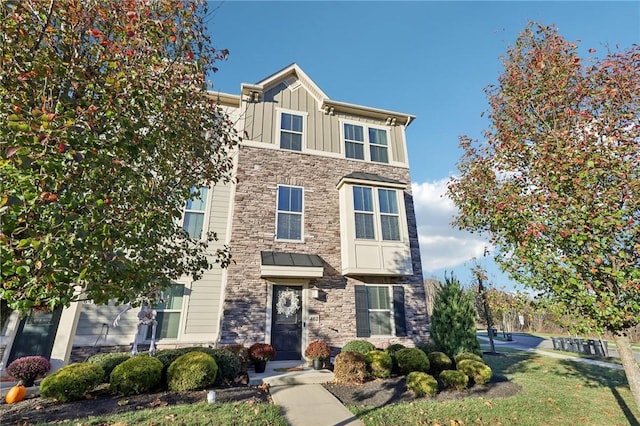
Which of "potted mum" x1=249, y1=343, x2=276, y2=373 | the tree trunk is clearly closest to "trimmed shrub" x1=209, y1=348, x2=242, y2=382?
"potted mum" x1=249, y1=343, x2=276, y2=373

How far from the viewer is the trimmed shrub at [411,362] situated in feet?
25.4

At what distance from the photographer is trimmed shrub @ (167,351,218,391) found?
599cm

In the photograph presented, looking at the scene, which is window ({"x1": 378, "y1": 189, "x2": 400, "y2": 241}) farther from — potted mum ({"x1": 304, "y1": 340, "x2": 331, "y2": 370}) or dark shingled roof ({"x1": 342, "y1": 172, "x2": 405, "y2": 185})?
potted mum ({"x1": 304, "y1": 340, "x2": 331, "y2": 370})

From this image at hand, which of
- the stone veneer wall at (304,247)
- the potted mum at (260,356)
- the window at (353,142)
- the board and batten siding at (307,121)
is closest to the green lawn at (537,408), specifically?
the potted mum at (260,356)

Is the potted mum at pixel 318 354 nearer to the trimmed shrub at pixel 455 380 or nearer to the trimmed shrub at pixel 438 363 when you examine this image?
the trimmed shrub at pixel 438 363

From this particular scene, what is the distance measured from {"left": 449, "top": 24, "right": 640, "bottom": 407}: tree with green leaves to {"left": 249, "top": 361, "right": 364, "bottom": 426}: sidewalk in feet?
Answer: 13.3

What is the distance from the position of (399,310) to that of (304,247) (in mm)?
4187

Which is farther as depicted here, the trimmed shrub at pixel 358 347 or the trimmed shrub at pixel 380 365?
the trimmed shrub at pixel 358 347

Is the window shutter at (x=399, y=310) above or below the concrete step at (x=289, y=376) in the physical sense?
above

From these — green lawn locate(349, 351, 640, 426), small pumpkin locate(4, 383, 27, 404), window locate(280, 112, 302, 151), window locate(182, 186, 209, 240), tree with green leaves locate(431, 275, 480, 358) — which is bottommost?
green lawn locate(349, 351, 640, 426)

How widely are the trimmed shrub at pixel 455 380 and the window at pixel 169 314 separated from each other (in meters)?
7.63

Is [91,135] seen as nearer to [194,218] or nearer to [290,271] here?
[290,271]

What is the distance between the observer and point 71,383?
539 centimetres

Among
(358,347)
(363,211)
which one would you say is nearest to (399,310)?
(358,347)
